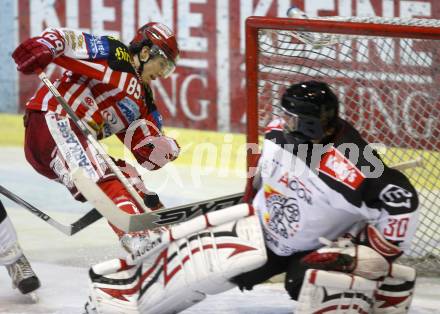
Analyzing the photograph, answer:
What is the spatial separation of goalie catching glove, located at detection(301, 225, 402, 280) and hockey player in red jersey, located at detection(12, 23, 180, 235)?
3.01 feet

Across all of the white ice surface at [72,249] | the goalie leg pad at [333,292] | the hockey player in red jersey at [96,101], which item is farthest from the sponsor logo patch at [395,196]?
the hockey player in red jersey at [96,101]

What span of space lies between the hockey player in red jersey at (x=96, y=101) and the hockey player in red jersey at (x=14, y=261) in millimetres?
269

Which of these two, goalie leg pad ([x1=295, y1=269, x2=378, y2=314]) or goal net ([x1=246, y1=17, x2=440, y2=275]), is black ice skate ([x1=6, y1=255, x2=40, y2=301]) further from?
goalie leg pad ([x1=295, y1=269, x2=378, y2=314])

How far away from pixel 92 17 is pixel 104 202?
2936 mm

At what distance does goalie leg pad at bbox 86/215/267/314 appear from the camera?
9.41 feet

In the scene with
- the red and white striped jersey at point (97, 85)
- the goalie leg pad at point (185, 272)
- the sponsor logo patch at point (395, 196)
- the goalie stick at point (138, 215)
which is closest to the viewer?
the sponsor logo patch at point (395, 196)

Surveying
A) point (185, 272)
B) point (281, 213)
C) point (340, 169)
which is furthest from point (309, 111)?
point (185, 272)

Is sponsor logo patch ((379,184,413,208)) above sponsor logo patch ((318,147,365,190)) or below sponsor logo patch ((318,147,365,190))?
below

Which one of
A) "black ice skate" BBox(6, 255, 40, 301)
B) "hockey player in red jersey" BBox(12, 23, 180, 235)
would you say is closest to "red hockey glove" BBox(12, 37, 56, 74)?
"hockey player in red jersey" BBox(12, 23, 180, 235)

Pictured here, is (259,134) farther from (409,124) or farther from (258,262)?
→ (258,262)

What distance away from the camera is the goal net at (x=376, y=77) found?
3.51 m

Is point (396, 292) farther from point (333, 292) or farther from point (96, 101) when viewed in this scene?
point (96, 101)

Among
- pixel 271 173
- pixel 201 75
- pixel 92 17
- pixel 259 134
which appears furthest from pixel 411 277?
pixel 92 17

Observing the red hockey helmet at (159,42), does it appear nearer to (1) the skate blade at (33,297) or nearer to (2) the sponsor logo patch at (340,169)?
(1) the skate blade at (33,297)
